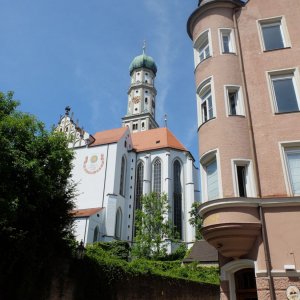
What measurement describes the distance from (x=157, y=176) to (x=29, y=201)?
1656 inches

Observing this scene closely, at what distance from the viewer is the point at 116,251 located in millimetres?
39250

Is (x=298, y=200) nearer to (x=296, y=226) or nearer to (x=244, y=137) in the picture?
(x=296, y=226)

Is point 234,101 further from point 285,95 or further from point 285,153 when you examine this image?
point 285,153

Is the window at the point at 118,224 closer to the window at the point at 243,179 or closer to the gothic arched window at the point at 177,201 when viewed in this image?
the gothic arched window at the point at 177,201

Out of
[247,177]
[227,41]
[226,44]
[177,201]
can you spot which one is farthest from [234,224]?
[177,201]

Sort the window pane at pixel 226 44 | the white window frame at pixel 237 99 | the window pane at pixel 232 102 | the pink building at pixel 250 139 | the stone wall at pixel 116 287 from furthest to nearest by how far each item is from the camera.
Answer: the stone wall at pixel 116 287
the window pane at pixel 226 44
the window pane at pixel 232 102
the white window frame at pixel 237 99
the pink building at pixel 250 139

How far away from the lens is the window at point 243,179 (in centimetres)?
1048

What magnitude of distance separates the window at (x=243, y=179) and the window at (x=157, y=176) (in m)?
43.1

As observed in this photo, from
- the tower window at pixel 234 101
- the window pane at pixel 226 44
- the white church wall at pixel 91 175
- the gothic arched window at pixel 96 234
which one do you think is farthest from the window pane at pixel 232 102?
the white church wall at pixel 91 175

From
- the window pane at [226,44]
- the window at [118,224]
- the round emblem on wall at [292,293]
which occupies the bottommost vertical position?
the round emblem on wall at [292,293]

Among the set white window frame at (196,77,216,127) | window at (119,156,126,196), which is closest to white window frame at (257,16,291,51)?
white window frame at (196,77,216,127)

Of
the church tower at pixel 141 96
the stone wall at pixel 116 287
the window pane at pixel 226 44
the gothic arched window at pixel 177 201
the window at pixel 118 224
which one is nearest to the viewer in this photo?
the window pane at pixel 226 44

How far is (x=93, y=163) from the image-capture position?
51500mm

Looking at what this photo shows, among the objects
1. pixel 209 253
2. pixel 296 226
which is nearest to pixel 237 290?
pixel 296 226
